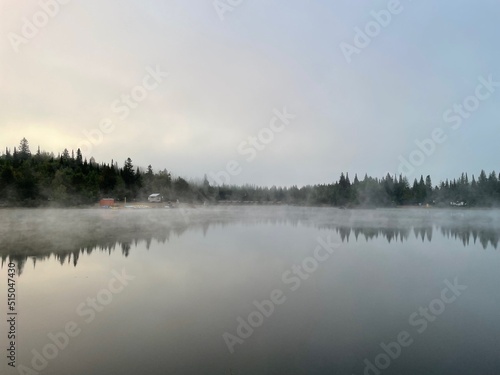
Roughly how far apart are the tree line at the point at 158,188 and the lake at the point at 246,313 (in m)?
33.9

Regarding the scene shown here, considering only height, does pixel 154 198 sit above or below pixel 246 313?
above

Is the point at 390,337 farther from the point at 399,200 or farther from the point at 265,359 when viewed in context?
the point at 399,200

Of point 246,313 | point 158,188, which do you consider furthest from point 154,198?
point 246,313

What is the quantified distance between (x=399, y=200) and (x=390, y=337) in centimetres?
8500

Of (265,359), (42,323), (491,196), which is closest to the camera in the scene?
(265,359)

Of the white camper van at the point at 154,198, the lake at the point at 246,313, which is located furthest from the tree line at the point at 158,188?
the lake at the point at 246,313

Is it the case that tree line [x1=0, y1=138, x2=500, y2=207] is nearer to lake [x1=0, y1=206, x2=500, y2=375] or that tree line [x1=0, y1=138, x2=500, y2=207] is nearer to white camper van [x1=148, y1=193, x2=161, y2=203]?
white camper van [x1=148, y1=193, x2=161, y2=203]

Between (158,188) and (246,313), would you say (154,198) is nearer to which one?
(158,188)

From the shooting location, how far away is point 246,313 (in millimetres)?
7711

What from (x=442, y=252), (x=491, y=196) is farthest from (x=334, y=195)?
(x=442, y=252)

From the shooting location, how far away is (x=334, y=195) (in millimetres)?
92500

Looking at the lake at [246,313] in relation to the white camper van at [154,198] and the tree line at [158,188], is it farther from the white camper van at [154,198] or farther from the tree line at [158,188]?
the white camper van at [154,198]

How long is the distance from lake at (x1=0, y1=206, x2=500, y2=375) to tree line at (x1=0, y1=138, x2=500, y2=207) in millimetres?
33921

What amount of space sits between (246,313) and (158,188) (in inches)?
2740
